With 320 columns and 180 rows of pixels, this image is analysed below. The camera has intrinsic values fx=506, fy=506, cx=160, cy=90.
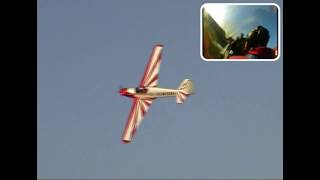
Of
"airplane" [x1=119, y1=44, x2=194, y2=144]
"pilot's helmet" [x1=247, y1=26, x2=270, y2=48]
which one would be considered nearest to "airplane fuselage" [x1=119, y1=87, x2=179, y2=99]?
"airplane" [x1=119, y1=44, x2=194, y2=144]

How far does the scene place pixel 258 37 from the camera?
6223mm

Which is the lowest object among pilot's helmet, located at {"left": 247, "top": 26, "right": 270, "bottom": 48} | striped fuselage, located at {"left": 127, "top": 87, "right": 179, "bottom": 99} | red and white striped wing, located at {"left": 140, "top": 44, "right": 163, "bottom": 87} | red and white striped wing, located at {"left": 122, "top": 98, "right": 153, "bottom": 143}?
red and white striped wing, located at {"left": 122, "top": 98, "right": 153, "bottom": 143}

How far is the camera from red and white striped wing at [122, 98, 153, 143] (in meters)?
6.33

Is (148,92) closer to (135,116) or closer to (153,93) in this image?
(153,93)

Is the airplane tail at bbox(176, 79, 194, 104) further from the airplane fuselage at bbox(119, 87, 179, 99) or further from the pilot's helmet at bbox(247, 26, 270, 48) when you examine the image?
the pilot's helmet at bbox(247, 26, 270, 48)

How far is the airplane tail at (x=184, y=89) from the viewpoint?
6332 millimetres

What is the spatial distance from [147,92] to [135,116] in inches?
17.6

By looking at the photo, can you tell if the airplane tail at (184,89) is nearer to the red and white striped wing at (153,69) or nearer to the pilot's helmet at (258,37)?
the red and white striped wing at (153,69)

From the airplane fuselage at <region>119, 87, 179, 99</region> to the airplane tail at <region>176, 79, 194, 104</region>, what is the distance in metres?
0.07

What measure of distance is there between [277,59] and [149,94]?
67.8 inches

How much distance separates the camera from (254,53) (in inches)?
249

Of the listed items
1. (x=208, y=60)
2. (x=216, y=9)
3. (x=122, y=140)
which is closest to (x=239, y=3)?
(x=216, y=9)

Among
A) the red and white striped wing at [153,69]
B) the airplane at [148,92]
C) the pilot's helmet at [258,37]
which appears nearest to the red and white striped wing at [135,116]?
the airplane at [148,92]

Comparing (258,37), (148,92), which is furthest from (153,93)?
(258,37)
